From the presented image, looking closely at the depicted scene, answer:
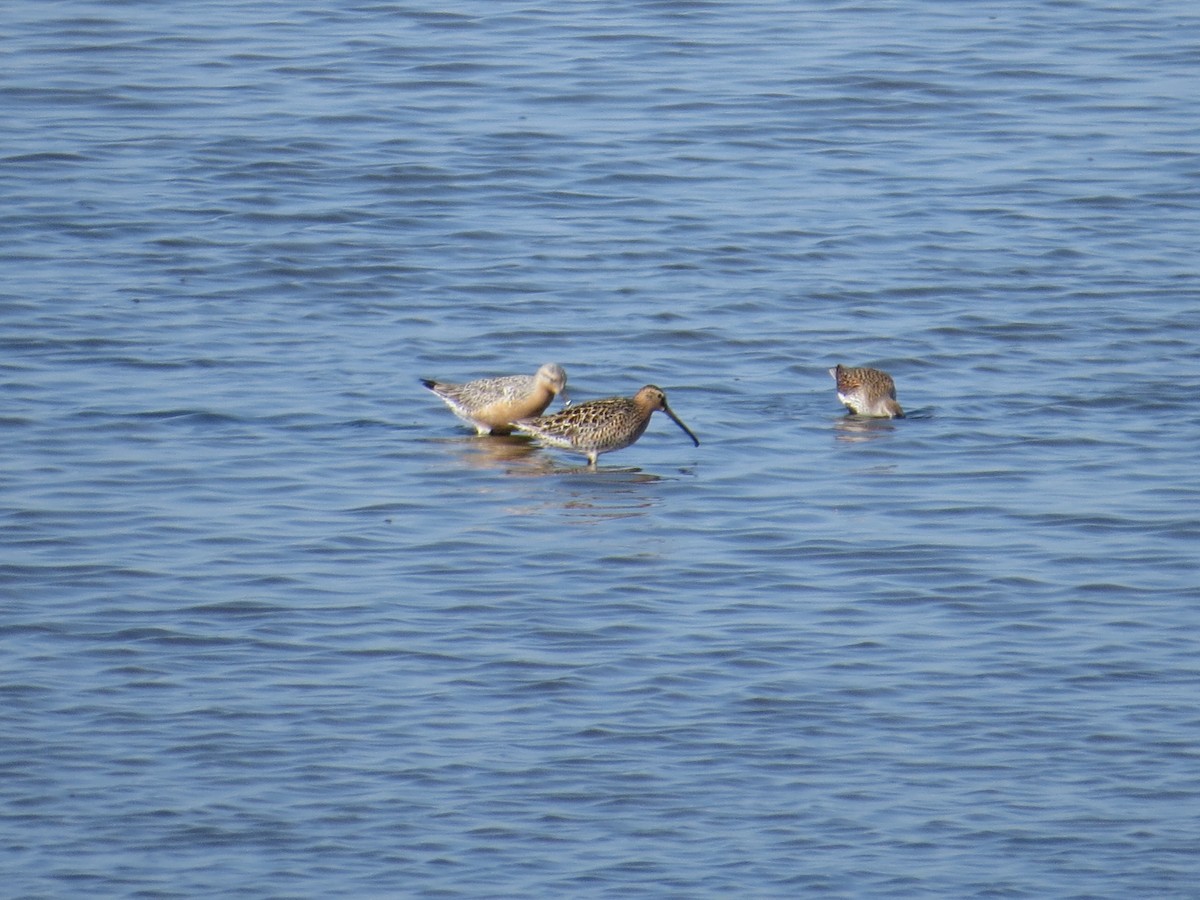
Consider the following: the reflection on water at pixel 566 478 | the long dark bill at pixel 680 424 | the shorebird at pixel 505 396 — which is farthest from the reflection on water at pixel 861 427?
the shorebird at pixel 505 396

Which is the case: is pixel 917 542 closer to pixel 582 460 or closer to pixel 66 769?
pixel 582 460

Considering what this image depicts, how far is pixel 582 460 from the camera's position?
14586 millimetres

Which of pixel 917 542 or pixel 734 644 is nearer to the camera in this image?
pixel 734 644

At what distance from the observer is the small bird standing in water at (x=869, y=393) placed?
1430 centimetres

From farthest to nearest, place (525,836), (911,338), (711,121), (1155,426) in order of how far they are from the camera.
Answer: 1. (711,121)
2. (911,338)
3. (1155,426)
4. (525,836)

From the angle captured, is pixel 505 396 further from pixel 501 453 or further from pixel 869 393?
pixel 869 393

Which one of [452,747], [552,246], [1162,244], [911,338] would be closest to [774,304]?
[911,338]

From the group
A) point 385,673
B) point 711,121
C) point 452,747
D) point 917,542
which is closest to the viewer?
point 452,747

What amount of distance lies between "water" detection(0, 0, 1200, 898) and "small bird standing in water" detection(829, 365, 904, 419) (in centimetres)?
32

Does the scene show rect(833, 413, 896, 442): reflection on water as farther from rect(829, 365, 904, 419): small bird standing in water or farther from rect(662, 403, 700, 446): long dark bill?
rect(662, 403, 700, 446): long dark bill

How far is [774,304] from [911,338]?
1.17 m

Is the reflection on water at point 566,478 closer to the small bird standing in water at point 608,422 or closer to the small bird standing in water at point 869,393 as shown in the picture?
the small bird standing in water at point 608,422

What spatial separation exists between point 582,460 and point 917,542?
3.19 m

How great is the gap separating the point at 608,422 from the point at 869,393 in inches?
66.1
